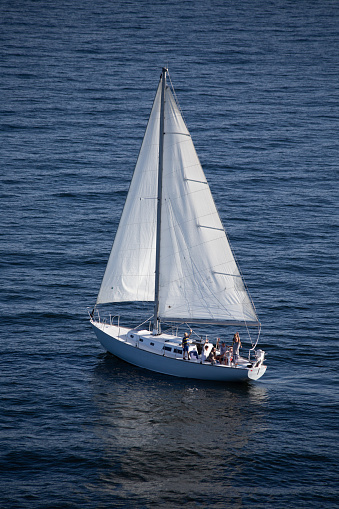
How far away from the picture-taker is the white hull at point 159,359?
56.8m

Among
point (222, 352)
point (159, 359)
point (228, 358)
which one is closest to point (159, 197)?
point (159, 359)

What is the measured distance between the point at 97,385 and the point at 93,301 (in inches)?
669

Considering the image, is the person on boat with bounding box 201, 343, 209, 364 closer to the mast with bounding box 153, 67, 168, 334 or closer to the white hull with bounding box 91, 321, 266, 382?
the white hull with bounding box 91, 321, 266, 382

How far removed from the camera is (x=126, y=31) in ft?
627

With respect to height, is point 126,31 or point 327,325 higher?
point 126,31

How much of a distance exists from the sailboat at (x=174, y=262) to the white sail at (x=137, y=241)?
8cm

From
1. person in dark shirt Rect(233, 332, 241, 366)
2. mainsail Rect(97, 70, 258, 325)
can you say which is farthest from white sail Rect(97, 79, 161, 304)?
person in dark shirt Rect(233, 332, 241, 366)

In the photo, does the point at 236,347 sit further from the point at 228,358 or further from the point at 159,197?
the point at 159,197

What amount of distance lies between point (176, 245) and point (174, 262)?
143 cm

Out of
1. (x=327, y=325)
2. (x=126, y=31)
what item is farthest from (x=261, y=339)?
(x=126, y=31)

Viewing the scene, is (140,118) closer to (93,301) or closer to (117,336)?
(93,301)

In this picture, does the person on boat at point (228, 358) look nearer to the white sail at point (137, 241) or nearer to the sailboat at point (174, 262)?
the sailboat at point (174, 262)

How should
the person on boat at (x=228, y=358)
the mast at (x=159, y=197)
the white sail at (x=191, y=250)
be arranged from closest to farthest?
the mast at (x=159, y=197)
the white sail at (x=191, y=250)
the person on boat at (x=228, y=358)

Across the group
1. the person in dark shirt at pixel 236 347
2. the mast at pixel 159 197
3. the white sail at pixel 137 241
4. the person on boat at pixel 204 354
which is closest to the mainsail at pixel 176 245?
the white sail at pixel 137 241
